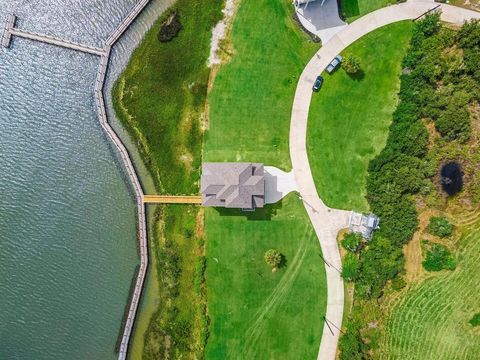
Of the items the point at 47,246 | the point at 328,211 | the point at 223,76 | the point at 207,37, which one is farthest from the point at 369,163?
the point at 47,246

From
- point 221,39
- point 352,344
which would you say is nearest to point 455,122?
point 352,344

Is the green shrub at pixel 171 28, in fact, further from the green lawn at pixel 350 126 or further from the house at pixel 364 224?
the house at pixel 364 224

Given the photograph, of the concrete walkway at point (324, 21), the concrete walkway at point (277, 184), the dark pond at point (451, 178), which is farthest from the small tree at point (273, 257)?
the concrete walkway at point (324, 21)

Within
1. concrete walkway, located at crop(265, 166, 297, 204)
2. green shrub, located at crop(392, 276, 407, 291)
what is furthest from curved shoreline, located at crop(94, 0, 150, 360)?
green shrub, located at crop(392, 276, 407, 291)

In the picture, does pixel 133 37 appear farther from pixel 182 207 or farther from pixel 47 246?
pixel 47 246

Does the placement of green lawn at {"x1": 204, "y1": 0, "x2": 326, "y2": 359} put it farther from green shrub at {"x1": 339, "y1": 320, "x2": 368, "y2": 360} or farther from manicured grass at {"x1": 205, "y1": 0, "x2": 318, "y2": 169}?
green shrub at {"x1": 339, "y1": 320, "x2": 368, "y2": 360}
